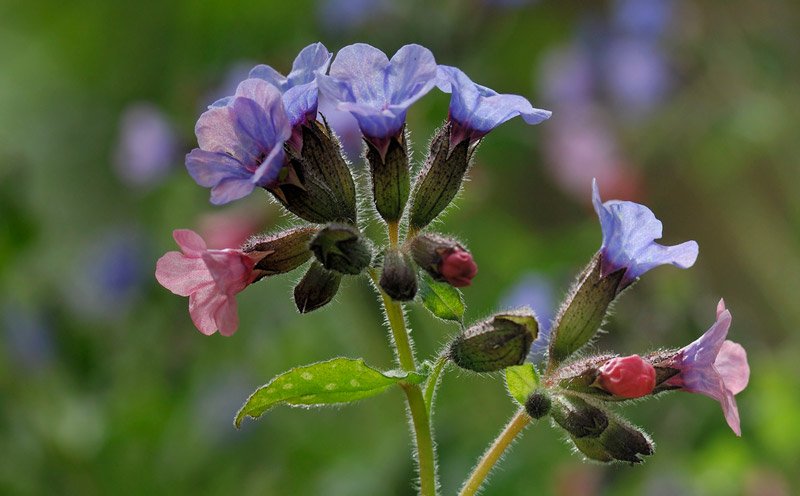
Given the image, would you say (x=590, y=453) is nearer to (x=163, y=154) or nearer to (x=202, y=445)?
(x=202, y=445)

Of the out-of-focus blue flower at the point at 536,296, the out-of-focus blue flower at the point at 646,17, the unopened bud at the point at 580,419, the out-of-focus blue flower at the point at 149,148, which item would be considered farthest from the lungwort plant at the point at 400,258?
the out-of-focus blue flower at the point at 646,17

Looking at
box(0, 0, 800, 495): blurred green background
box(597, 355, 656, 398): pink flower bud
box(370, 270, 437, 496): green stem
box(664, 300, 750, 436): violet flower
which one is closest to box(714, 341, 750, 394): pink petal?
box(664, 300, 750, 436): violet flower

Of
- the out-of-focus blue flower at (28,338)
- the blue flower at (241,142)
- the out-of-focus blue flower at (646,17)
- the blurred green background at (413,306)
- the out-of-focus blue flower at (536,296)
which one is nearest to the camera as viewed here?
the blue flower at (241,142)

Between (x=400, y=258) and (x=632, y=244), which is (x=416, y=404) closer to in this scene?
(x=400, y=258)

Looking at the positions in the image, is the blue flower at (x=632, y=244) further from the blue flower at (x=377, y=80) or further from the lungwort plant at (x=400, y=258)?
the blue flower at (x=377, y=80)

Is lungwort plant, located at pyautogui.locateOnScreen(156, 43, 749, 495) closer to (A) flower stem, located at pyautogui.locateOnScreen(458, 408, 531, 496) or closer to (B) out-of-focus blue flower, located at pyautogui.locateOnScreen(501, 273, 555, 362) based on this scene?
(A) flower stem, located at pyautogui.locateOnScreen(458, 408, 531, 496)

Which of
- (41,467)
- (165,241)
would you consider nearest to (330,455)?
(41,467)

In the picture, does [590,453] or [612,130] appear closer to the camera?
[590,453]
